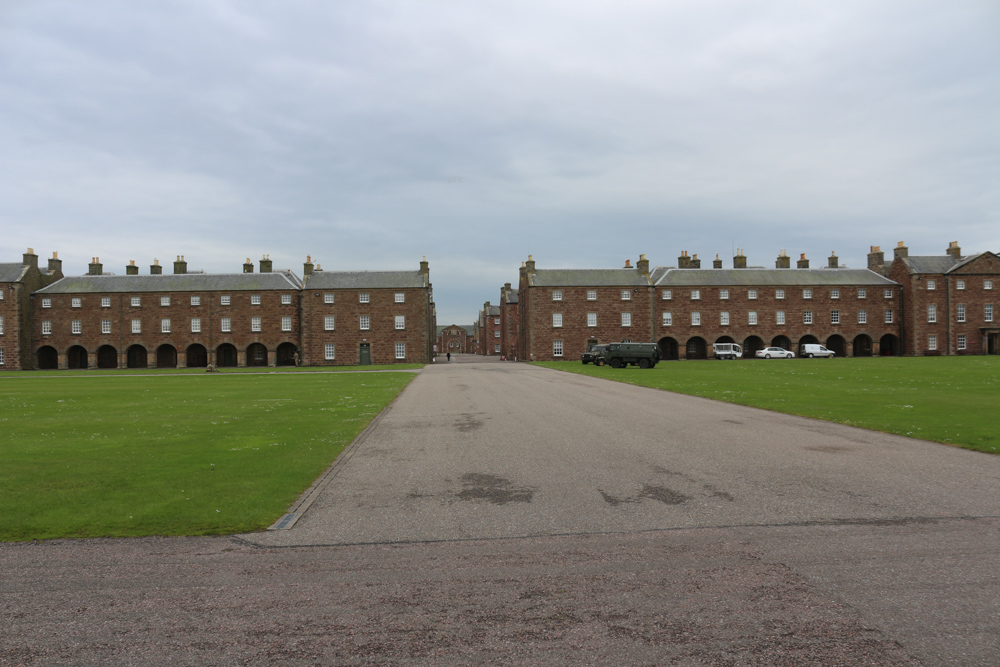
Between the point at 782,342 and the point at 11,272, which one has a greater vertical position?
the point at 11,272

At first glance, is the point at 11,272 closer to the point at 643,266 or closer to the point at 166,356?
the point at 166,356

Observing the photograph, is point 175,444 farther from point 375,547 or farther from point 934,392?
point 934,392

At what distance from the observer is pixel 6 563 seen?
521cm

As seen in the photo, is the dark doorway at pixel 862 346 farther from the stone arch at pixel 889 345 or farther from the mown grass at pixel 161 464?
the mown grass at pixel 161 464

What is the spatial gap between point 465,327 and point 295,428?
158 metres

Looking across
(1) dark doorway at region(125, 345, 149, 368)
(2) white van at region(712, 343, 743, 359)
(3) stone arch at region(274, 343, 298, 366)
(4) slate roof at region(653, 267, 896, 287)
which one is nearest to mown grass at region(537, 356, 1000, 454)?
(2) white van at region(712, 343, 743, 359)

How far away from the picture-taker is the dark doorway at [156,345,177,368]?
6731cm

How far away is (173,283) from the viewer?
66.8 meters

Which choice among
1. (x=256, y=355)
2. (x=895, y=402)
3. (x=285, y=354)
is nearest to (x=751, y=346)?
(x=285, y=354)

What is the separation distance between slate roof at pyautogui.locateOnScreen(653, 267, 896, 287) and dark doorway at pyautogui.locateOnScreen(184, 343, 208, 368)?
52.9 m

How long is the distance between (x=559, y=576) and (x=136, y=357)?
250ft

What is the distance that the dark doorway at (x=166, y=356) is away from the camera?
67312 mm

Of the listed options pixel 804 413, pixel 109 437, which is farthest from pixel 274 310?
pixel 804 413

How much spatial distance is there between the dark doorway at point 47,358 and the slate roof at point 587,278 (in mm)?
54771
